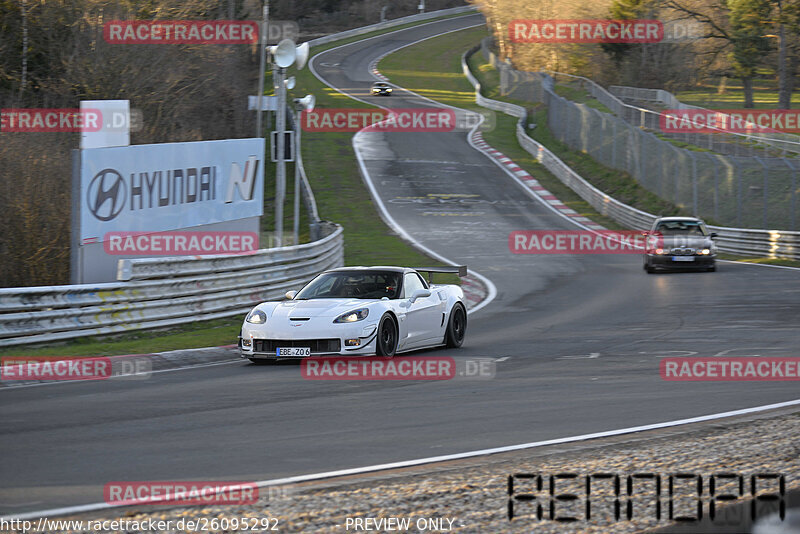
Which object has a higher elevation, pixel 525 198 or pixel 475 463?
pixel 475 463

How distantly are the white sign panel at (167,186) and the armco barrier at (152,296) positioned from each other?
130 cm

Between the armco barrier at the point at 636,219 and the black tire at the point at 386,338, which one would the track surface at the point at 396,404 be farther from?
the armco barrier at the point at 636,219

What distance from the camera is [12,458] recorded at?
7.47 meters

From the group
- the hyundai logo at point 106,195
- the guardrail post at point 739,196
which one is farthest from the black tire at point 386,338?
the guardrail post at point 739,196

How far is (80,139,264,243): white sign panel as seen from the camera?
16.6 meters

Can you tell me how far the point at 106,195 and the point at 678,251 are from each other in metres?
16.6

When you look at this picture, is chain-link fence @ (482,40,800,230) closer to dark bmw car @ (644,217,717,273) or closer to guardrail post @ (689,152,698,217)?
guardrail post @ (689,152,698,217)

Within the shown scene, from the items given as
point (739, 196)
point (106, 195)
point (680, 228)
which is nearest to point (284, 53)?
point (106, 195)

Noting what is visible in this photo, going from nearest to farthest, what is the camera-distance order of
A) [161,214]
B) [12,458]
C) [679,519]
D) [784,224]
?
[679,519], [12,458], [161,214], [784,224]

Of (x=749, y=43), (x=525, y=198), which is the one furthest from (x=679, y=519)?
(x=749, y=43)

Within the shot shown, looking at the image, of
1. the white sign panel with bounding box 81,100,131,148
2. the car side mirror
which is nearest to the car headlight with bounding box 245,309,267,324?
the car side mirror

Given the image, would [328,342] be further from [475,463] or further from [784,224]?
[784,224]

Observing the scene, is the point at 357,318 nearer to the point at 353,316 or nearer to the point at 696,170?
the point at 353,316

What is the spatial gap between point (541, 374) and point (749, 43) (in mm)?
64299
